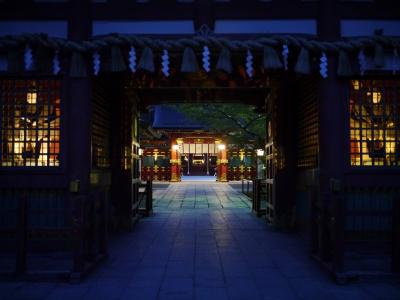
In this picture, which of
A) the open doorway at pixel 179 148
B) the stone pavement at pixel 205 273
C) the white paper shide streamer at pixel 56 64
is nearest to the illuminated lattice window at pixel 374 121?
the stone pavement at pixel 205 273

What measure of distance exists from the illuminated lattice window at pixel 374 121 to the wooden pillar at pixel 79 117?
14.1 feet

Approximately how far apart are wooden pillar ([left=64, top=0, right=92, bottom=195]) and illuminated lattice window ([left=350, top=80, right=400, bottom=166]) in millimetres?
4307

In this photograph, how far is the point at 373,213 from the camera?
629 cm

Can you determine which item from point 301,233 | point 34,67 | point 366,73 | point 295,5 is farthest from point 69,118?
point 301,233

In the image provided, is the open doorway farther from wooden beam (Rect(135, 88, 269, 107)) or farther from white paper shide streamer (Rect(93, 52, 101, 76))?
white paper shide streamer (Rect(93, 52, 101, 76))

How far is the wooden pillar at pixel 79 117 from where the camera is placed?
6.75 meters

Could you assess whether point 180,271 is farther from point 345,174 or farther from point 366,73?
point 366,73

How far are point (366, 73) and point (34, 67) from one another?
5112 millimetres

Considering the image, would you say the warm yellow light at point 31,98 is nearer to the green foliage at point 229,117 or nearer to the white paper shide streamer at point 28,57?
the white paper shide streamer at point 28,57

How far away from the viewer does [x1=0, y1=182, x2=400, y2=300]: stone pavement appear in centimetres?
479

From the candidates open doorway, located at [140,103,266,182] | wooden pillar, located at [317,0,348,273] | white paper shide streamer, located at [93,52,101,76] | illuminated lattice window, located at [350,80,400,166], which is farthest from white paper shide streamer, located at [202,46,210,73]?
open doorway, located at [140,103,266,182]

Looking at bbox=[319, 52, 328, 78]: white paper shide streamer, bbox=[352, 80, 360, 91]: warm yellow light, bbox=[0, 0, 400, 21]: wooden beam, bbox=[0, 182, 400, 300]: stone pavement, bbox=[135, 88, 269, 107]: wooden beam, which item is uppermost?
bbox=[0, 0, 400, 21]: wooden beam

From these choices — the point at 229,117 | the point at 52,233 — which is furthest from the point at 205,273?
the point at 229,117

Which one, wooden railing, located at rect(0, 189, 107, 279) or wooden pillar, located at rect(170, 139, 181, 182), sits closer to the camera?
wooden railing, located at rect(0, 189, 107, 279)
